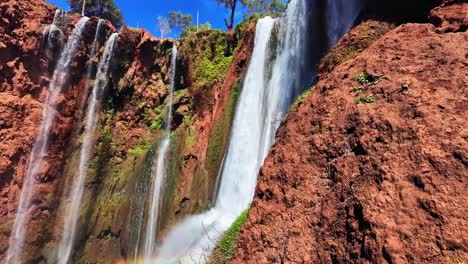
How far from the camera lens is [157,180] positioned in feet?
47.1

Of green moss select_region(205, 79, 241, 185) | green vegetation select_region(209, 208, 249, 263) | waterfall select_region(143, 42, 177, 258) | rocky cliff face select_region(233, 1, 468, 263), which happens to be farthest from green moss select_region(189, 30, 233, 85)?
rocky cliff face select_region(233, 1, 468, 263)

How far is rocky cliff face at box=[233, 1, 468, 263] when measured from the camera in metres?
2.86

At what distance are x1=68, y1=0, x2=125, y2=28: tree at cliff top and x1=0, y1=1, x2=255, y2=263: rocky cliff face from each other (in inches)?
799

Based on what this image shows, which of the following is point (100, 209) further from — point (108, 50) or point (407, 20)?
point (407, 20)

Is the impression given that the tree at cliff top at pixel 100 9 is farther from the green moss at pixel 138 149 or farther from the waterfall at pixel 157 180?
the green moss at pixel 138 149

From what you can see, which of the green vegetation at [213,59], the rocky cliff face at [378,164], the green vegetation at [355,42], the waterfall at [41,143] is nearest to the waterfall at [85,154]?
the waterfall at [41,143]

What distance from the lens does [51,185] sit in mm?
15172

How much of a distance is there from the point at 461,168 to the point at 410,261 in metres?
0.94

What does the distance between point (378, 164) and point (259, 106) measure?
29.2 feet

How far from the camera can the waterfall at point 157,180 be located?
12.9 m

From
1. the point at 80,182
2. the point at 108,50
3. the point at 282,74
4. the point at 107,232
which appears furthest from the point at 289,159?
the point at 108,50

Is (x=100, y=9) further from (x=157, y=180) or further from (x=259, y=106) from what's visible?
(x=259, y=106)

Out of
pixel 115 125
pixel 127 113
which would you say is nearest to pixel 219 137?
pixel 127 113

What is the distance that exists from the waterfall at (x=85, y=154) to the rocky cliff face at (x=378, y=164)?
43.0ft
